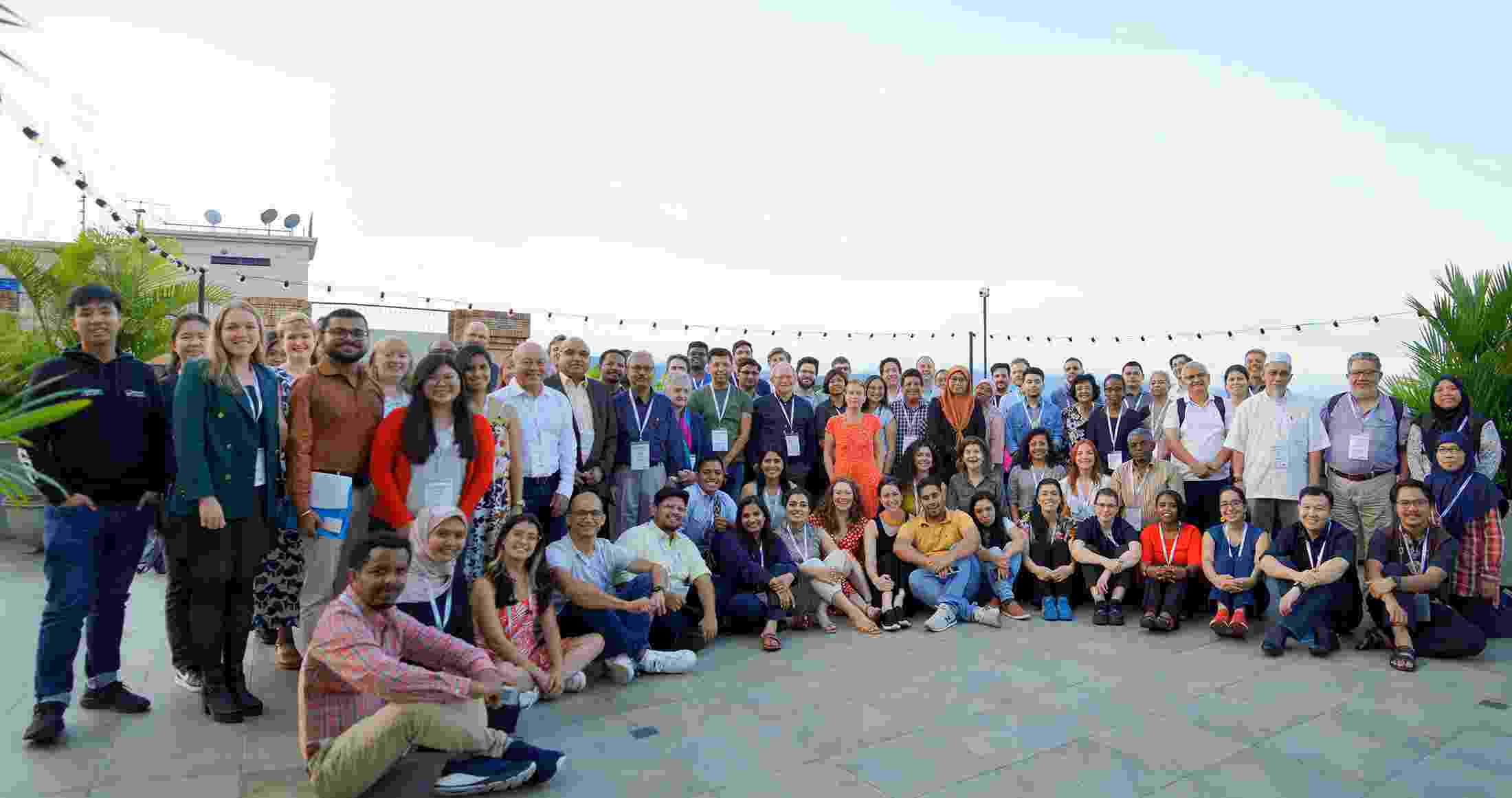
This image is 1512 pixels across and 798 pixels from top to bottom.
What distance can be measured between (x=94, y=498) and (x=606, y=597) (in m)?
2.00

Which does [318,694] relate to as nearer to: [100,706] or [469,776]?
[469,776]

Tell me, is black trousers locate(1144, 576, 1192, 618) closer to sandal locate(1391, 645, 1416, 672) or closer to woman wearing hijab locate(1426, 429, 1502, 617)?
sandal locate(1391, 645, 1416, 672)

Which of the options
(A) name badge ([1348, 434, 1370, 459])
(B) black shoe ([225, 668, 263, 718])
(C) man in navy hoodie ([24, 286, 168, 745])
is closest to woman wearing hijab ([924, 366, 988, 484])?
(A) name badge ([1348, 434, 1370, 459])

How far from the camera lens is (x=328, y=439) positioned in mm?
3459

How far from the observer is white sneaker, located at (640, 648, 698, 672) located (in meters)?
4.13

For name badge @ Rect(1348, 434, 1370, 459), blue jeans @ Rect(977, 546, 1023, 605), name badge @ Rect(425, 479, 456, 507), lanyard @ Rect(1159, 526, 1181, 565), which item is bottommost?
blue jeans @ Rect(977, 546, 1023, 605)

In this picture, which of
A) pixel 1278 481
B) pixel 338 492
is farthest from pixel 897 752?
pixel 1278 481

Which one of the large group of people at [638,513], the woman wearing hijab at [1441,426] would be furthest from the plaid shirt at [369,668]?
the woman wearing hijab at [1441,426]

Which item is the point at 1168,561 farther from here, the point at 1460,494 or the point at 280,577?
the point at 280,577

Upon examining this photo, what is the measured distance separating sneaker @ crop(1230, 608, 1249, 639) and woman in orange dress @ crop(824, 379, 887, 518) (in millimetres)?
2139

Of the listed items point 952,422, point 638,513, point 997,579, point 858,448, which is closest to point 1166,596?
point 997,579

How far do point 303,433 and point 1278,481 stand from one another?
17.4 ft

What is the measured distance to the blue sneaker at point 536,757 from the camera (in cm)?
286

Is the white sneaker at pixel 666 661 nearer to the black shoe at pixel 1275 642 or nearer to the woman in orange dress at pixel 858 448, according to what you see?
the woman in orange dress at pixel 858 448
